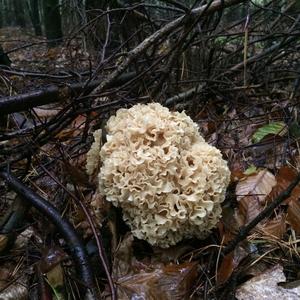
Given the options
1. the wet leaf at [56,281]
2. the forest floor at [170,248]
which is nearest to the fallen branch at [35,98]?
the forest floor at [170,248]

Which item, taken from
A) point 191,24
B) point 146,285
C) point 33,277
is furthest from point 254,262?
point 191,24

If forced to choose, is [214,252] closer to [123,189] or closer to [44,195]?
[123,189]

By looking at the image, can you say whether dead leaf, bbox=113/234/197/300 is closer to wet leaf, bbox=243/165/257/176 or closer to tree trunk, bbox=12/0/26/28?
wet leaf, bbox=243/165/257/176

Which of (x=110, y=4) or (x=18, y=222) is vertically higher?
(x=110, y=4)

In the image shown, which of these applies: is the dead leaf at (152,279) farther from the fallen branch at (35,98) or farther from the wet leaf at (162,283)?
the fallen branch at (35,98)

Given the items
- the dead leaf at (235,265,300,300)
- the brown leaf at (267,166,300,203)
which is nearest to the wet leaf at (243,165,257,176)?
the brown leaf at (267,166,300,203)

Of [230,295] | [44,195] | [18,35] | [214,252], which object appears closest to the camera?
[230,295]
